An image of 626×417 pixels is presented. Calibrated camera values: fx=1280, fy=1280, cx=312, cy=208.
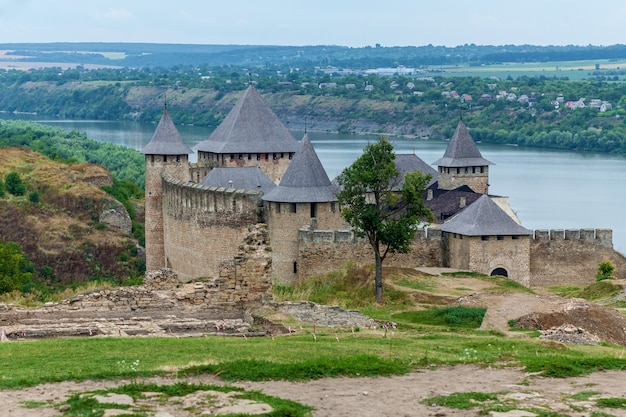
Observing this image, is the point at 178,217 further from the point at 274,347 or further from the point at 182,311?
the point at 274,347

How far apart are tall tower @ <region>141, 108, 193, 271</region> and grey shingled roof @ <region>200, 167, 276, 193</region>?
1.64 metres

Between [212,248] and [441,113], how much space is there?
7465 centimetres

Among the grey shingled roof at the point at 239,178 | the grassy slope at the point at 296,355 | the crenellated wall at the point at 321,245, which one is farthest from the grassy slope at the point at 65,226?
the grassy slope at the point at 296,355

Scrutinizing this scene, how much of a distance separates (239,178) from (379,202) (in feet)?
21.5

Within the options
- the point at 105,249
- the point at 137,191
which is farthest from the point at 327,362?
the point at 137,191

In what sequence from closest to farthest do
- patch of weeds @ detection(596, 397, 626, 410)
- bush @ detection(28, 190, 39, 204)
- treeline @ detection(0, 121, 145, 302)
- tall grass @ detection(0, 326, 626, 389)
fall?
patch of weeds @ detection(596, 397, 626, 410), tall grass @ detection(0, 326, 626, 389), treeline @ detection(0, 121, 145, 302), bush @ detection(28, 190, 39, 204)

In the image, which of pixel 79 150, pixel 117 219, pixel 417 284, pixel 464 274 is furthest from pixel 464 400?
pixel 79 150

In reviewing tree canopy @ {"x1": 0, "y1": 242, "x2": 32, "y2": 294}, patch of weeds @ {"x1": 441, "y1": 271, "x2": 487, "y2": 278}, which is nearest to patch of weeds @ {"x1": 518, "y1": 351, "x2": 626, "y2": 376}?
patch of weeds @ {"x1": 441, "y1": 271, "x2": 487, "y2": 278}

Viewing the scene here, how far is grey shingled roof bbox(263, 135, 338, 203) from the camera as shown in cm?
2206

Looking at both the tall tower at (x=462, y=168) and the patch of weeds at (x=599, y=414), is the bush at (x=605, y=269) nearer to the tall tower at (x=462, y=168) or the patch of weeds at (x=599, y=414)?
the tall tower at (x=462, y=168)

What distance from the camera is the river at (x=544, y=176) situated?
41.3 metres

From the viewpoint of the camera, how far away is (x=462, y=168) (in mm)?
30500

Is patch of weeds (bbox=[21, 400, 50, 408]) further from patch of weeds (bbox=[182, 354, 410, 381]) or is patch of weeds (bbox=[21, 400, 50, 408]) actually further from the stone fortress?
the stone fortress

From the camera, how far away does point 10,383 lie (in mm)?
8156
